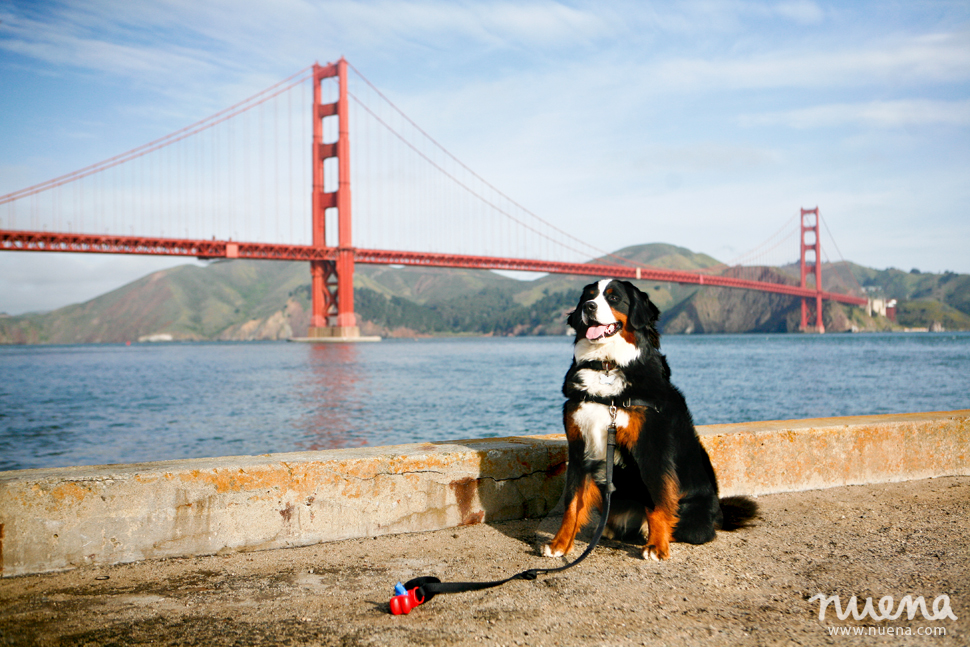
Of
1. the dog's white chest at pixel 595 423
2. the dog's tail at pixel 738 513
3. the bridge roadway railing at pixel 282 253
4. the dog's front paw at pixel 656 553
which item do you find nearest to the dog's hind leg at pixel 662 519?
the dog's front paw at pixel 656 553

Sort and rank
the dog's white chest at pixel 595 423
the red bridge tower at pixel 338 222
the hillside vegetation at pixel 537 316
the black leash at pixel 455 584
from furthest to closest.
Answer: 1. the hillside vegetation at pixel 537 316
2. the red bridge tower at pixel 338 222
3. the dog's white chest at pixel 595 423
4. the black leash at pixel 455 584

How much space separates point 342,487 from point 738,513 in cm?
209

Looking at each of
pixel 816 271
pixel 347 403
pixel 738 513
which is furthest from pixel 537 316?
pixel 738 513

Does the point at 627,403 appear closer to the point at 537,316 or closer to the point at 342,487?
the point at 342,487

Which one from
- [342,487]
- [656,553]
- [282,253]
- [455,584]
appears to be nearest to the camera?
→ [455,584]

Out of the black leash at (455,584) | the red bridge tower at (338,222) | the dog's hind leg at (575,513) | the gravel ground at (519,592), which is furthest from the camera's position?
the red bridge tower at (338,222)

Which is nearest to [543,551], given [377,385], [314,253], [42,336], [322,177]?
[377,385]

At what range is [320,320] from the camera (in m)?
64.3

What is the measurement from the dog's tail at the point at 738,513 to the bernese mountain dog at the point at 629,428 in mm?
380

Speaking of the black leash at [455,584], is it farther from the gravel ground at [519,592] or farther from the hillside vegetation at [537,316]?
the hillside vegetation at [537,316]

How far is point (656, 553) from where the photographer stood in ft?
9.95

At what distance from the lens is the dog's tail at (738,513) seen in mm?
3506

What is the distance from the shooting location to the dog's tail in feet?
11.5

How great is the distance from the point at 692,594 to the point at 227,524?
212 centimetres
